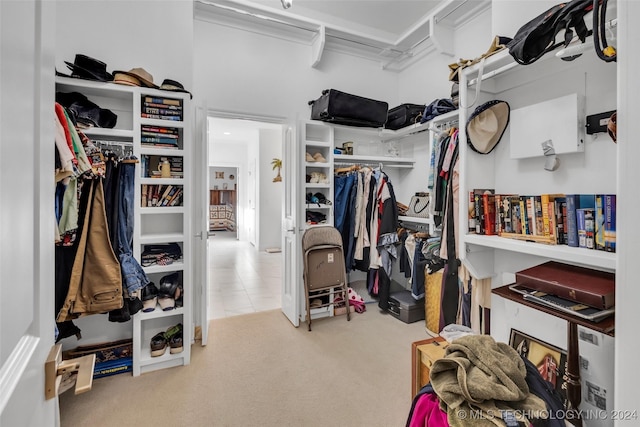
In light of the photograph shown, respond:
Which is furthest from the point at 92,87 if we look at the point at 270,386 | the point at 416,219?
the point at 416,219

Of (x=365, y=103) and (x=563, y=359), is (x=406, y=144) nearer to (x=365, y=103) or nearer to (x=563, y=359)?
(x=365, y=103)

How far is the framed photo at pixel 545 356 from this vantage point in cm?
136

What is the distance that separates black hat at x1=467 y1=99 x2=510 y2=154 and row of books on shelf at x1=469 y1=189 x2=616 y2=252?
264 millimetres

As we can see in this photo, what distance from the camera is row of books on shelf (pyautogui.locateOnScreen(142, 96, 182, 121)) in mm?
2176

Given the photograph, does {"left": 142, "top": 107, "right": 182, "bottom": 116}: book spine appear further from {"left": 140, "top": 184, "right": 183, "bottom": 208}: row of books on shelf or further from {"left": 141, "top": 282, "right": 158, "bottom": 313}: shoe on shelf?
{"left": 141, "top": 282, "right": 158, "bottom": 313}: shoe on shelf

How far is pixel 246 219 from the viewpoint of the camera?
27.9 feet

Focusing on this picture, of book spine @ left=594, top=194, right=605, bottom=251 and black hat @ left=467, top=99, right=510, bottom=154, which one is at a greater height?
black hat @ left=467, top=99, right=510, bottom=154

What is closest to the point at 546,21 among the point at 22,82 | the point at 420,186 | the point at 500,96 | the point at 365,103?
the point at 500,96

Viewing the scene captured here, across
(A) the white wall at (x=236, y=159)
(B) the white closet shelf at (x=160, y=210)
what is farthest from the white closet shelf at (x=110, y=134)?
(A) the white wall at (x=236, y=159)

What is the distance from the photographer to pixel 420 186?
3.54m

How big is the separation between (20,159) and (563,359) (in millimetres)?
1967

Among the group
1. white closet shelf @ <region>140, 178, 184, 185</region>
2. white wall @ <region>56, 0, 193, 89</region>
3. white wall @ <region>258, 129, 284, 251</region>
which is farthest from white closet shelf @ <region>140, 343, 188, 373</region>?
white wall @ <region>258, 129, 284, 251</region>

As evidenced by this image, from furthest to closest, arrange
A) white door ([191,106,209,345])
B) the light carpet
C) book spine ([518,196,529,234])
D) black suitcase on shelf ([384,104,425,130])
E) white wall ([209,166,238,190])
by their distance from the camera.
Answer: white wall ([209,166,238,190])
black suitcase on shelf ([384,104,425,130])
white door ([191,106,209,345])
the light carpet
book spine ([518,196,529,234])

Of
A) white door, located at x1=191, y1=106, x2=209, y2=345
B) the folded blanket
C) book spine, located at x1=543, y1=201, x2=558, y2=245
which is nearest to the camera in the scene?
the folded blanket
